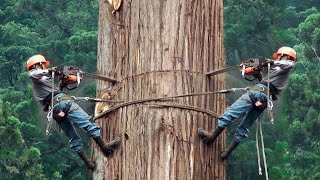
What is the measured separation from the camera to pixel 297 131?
3681cm

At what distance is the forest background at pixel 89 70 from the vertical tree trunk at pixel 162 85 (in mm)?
18909

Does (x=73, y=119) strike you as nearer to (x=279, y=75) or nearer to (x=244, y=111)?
(x=244, y=111)

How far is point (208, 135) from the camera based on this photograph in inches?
367

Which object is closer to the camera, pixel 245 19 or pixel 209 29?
pixel 209 29

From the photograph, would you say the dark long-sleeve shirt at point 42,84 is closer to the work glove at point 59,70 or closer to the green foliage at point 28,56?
the work glove at point 59,70

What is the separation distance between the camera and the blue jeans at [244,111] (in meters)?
9.39

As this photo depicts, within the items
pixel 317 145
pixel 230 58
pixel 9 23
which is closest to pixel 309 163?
pixel 317 145

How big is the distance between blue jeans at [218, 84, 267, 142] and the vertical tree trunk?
0.14 m

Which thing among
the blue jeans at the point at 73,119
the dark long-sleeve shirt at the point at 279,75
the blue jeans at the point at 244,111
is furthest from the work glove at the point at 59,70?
the dark long-sleeve shirt at the point at 279,75

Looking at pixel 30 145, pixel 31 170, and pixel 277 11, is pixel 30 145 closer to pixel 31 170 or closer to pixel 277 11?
pixel 31 170

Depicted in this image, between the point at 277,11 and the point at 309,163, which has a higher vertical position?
the point at 277,11

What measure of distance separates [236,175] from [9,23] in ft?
37.6

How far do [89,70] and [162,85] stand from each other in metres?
27.2

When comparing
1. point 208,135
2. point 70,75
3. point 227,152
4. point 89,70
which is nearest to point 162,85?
point 208,135
